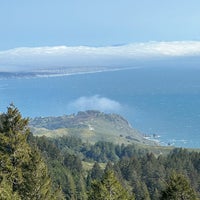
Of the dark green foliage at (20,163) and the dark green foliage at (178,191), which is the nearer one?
the dark green foliage at (20,163)

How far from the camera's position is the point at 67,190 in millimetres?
89500

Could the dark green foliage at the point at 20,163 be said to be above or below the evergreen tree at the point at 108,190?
above

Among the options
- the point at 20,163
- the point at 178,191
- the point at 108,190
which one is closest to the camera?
the point at 20,163

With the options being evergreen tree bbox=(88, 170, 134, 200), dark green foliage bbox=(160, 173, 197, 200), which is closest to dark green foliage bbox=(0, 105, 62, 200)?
evergreen tree bbox=(88, 170, 134, 200)

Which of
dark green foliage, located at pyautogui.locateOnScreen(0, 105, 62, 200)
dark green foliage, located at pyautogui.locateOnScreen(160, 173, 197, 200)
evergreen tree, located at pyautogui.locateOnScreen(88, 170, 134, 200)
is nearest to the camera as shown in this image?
dark green foliage, located at pyautogui.locateOnScreen(0, 105, 62, 200)

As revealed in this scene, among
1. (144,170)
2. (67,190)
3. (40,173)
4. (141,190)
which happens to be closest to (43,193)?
(40,173)

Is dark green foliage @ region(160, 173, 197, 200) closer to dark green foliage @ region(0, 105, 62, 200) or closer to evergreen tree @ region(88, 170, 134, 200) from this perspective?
evergreen tree @ region(88, 170, 134, 200)

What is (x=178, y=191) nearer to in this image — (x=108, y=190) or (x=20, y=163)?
(x=108, y=190)

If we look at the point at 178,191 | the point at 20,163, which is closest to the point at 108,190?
the point at 178,191

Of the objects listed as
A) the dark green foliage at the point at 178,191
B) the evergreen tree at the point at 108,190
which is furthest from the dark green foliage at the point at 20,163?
the dark green foliage at the point at 178,191

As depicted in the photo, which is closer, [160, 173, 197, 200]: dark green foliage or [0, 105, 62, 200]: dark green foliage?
[0, 105, 62, 200]: dark green foliage

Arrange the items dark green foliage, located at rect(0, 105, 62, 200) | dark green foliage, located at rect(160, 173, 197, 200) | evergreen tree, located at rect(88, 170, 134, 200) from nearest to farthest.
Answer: dark green foliage, located at rect(0, 105, 62, 200), evergreen tree, located at rect(88, 170, 134, 200), dark green foliage, located at rect(160, 173, 197, 200)

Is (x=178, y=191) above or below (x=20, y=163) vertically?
below

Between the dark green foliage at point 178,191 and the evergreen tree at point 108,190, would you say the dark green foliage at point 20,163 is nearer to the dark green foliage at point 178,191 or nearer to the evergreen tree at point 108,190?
the evergreen tree at point 108,190
